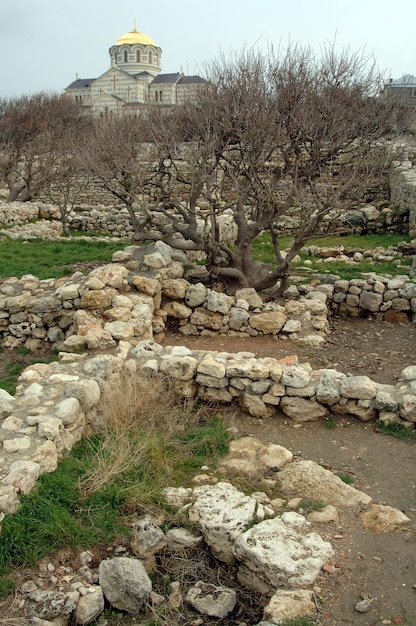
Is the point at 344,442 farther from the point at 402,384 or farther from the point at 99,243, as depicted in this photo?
the point at 99,243

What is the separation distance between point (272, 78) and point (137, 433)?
9.44 m

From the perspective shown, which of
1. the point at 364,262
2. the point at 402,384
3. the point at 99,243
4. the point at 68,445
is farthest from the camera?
the point at 99,243

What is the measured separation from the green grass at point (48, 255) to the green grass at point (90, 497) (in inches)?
281

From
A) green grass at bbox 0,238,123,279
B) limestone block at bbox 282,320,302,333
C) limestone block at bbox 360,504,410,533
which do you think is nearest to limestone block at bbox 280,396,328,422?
limestone block at bbox 360,504,410,533

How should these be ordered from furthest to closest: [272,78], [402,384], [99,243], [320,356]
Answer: [99,243]
[272,78]
[320,356]
[402,384]

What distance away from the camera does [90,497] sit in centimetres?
479

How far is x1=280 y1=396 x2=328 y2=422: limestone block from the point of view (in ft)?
22.5

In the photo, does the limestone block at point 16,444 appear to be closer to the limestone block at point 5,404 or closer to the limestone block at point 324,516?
the limestone block at point 5,404

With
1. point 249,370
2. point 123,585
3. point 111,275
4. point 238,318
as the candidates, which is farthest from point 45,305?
point 123,585

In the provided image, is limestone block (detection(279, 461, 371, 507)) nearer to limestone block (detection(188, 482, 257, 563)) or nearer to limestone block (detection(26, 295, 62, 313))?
limestone block (detection(188, 482, 257, 563))

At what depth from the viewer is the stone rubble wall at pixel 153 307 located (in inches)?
370

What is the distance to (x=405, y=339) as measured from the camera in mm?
10109

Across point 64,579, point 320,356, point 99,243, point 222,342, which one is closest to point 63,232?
point 99,243

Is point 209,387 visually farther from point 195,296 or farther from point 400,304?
point 400,304
